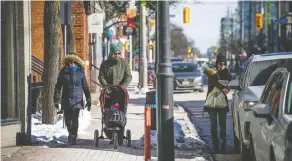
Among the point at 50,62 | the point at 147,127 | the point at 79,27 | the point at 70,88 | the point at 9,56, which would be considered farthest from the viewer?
the point at 79,27

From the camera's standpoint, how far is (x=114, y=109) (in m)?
11.1

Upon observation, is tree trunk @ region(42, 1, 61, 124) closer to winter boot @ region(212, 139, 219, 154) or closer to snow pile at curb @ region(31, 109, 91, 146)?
snow pile at curb @ region(31, 109, 91, 146)

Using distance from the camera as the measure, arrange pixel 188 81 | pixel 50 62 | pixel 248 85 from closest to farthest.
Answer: pixel 248 85
pixel 50 62
pixel 188 81

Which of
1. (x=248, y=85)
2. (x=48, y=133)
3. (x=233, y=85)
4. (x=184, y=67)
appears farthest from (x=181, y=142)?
(x=184, y=67)

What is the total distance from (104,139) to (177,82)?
20.1 meters

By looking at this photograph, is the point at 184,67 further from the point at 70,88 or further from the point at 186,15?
the point at 70,88

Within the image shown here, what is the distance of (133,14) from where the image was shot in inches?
1173

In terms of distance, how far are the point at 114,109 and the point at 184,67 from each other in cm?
2308

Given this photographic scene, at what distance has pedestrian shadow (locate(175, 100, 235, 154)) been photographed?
13.3m

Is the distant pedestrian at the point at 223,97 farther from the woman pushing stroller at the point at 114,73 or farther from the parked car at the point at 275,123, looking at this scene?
the parked car at the point at 275,123

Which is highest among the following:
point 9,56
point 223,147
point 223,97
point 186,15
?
point 186,15

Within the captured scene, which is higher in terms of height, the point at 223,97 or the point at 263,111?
the point at 263,111

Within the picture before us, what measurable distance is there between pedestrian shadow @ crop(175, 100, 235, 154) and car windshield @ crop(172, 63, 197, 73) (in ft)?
25.4

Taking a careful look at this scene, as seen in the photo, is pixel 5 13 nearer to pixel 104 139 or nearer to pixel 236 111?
pixel 104 139
